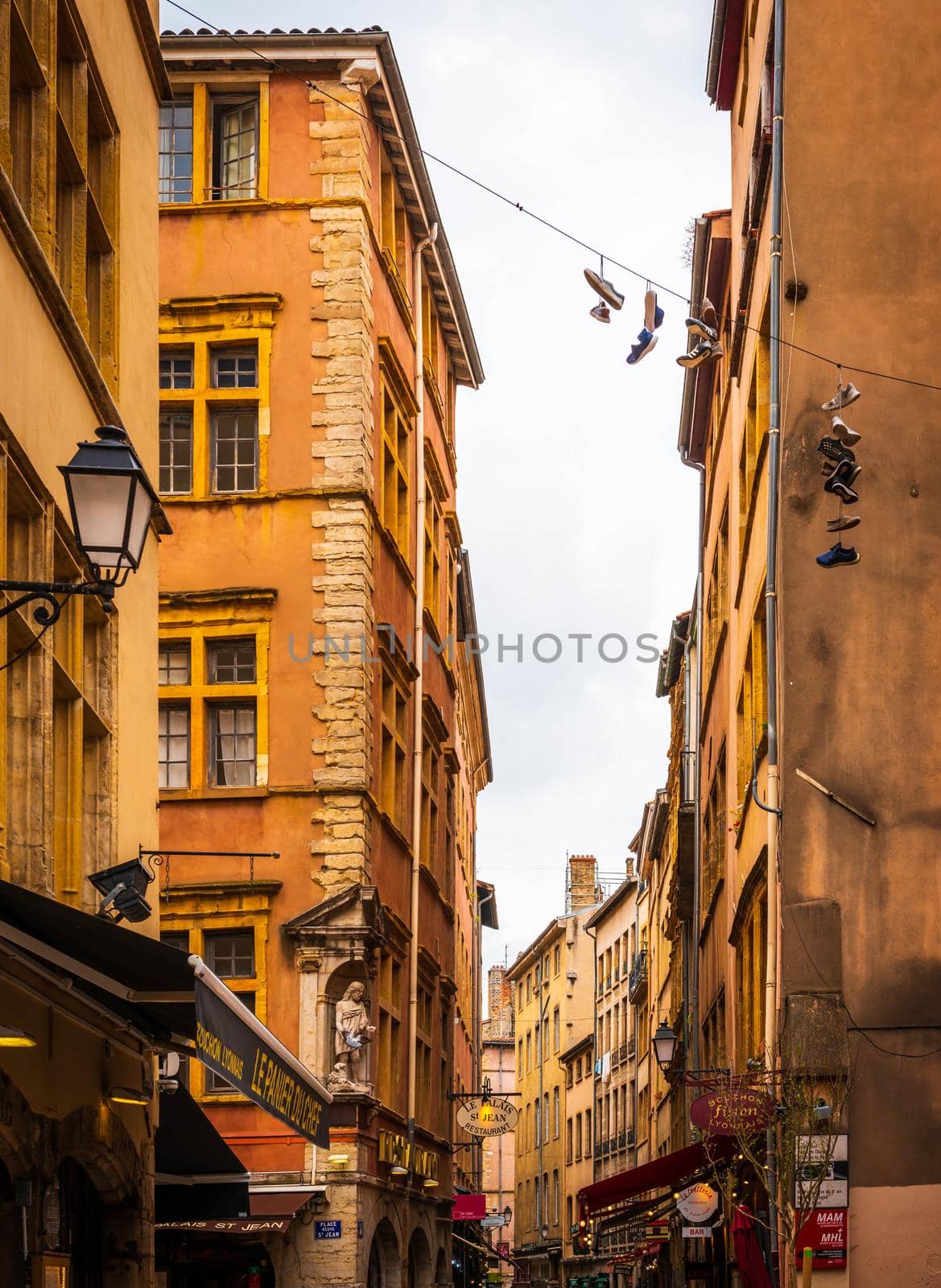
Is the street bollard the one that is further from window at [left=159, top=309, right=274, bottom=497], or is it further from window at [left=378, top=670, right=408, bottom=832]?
window at [left=159, top=309, right=274, bottom=497]

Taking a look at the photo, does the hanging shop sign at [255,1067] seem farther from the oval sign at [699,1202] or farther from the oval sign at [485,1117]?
the oval sign at [485,1117]

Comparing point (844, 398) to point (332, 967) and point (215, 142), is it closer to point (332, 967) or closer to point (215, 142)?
point (332, 967)

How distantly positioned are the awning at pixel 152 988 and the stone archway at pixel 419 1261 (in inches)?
758

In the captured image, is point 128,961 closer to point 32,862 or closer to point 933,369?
point 32,862

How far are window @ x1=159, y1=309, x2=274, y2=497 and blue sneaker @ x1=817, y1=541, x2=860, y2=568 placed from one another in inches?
412

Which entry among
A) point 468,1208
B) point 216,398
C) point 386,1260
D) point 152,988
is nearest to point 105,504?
point 152,988

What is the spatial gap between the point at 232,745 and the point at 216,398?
13.5ft

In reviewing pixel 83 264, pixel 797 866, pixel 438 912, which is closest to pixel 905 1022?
pixel 797 866

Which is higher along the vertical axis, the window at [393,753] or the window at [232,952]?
the window at [393,753]

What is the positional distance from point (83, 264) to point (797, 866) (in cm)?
699

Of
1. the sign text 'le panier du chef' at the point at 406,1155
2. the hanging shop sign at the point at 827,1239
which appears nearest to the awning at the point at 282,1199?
the sign text 'le panier du chef' at the point at 406,1155

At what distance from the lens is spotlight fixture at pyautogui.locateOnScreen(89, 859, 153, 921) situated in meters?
10.2

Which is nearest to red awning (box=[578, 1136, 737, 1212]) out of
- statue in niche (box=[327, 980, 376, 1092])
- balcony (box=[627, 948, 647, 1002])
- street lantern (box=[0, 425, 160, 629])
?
statue in niche (box=[327, 980, 376, 1092])

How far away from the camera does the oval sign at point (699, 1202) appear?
20031 mm
